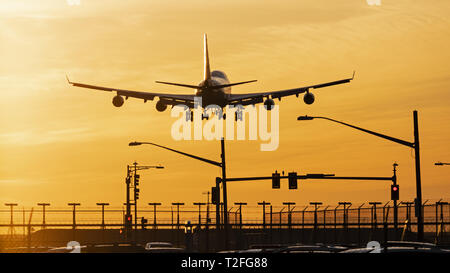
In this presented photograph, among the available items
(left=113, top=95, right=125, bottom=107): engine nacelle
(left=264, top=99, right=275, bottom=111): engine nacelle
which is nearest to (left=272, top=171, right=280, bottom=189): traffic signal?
(left=264, top=99, right=275, bottom=111): engine nacelle

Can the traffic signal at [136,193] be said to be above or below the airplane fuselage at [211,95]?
below

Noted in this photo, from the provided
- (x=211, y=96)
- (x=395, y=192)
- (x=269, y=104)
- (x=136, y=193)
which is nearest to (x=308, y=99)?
(x=269, y=104)

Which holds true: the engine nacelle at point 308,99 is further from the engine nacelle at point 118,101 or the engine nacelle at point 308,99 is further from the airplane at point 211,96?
the engine nacelle at point 118,101

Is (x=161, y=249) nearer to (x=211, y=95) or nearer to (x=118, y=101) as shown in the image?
(x=118, y=101)

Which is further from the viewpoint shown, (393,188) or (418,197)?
(393,188)

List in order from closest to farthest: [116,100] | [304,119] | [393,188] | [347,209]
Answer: [304,119] → [393,188] → [347,209] → [116,100]

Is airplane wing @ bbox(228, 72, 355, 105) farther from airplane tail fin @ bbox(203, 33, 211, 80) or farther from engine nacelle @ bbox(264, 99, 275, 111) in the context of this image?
airplane tail fin @ bbox(203, 33, 211, 80)

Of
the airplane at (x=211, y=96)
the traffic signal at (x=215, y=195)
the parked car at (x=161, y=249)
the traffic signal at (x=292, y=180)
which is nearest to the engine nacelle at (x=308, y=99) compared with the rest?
the airplane at (x=211, y=96)

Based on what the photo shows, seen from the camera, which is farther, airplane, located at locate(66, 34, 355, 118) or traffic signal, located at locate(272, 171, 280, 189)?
airplane, located at locate(66, 34, 355, 118)

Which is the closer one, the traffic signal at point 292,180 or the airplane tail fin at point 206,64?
the traffic signal at point 292,180
